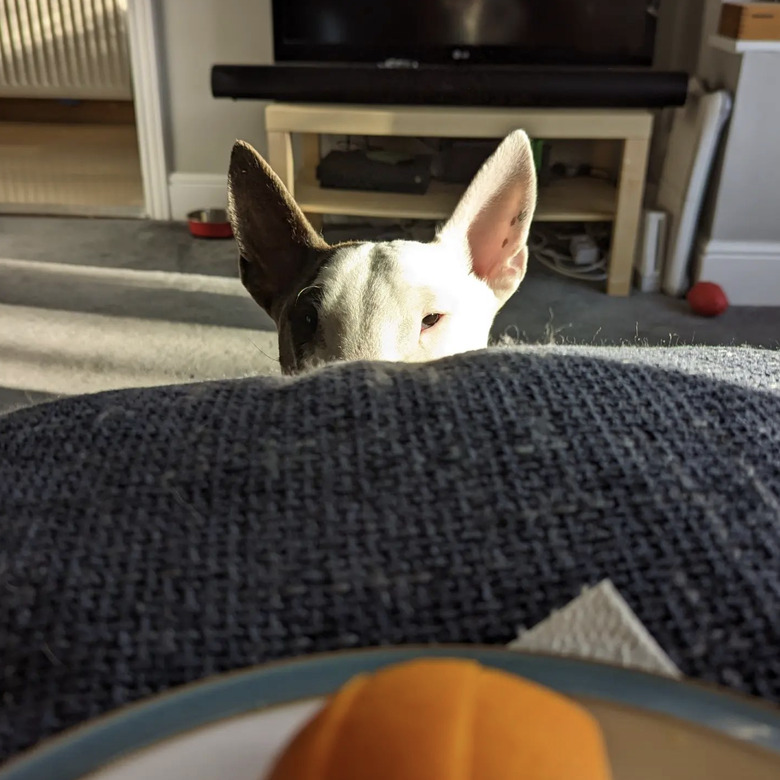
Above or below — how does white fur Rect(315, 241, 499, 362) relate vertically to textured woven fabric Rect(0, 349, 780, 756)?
below

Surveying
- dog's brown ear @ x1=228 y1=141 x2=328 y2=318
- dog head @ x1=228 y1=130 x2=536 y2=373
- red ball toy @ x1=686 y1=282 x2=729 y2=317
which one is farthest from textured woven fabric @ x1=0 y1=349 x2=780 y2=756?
red ball toy @ x1=686 y1=282 x2=729 y2=317

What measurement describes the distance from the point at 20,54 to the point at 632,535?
5974 millimetres

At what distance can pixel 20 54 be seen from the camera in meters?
5.27

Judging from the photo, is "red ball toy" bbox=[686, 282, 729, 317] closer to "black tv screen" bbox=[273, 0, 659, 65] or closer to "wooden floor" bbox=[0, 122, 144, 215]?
"black tv screen" bbox=[273, 0, 659, 65]

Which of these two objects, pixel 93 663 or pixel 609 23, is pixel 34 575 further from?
pixel 609 23

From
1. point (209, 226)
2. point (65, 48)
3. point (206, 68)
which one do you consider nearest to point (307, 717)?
point (209, 226)

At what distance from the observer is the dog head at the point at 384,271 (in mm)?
1016

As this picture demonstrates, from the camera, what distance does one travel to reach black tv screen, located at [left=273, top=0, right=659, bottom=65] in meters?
2.93

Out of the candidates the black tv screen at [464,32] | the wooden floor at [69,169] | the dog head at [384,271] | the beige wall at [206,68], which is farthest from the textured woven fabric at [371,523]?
the wooden floor at [69,169]

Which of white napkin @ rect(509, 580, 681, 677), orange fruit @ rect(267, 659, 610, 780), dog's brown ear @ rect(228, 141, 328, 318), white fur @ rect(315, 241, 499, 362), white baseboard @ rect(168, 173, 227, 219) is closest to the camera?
orange fruit @ rect(267, 659, 610, 780)

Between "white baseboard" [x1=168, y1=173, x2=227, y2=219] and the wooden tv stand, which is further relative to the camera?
"white baseboard" [x1=168, y1=173, x2=227, y2=219]

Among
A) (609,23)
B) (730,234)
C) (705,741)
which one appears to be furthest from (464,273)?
(609,23)

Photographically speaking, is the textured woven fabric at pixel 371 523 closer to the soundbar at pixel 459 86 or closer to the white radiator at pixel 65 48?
the soundbar at pixel 459 86

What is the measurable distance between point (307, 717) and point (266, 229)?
1047mm
